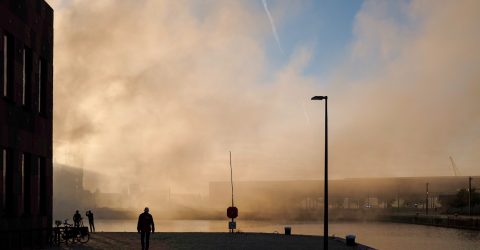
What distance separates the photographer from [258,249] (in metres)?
36.7
